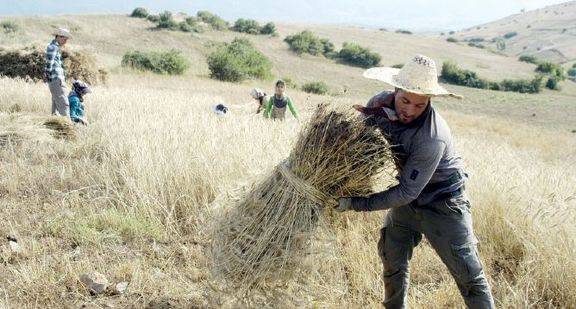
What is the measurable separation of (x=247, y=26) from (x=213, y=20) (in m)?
3.66

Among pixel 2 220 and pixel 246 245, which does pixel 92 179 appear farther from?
pixel 246 245

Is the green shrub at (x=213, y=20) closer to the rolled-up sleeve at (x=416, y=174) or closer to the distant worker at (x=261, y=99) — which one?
the distant worker at (x=261, y=99)

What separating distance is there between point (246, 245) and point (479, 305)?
1.25m

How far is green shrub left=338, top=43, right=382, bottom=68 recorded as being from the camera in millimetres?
43875

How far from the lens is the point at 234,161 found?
4.32 metres

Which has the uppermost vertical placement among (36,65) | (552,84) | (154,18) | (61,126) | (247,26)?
(154,18)

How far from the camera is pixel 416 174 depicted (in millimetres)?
2264

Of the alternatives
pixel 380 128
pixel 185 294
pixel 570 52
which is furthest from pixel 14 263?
pixel 570 52

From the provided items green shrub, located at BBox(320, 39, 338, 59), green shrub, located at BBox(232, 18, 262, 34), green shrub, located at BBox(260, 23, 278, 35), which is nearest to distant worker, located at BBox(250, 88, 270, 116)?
green shrub, located at BBox(320, 39, 338, 59)

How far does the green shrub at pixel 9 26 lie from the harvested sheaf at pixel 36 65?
838 inches

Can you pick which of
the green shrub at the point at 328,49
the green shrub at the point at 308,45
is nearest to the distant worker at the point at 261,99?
the green shrub at the point at 308,45

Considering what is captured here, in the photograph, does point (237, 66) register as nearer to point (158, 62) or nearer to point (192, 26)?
point (158, 62)

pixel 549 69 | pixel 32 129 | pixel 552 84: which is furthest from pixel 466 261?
pixel 549 69

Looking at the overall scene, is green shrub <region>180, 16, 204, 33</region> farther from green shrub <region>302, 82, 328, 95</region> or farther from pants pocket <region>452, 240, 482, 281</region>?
pants pocket <region>452, 240, 482, 281</region>
